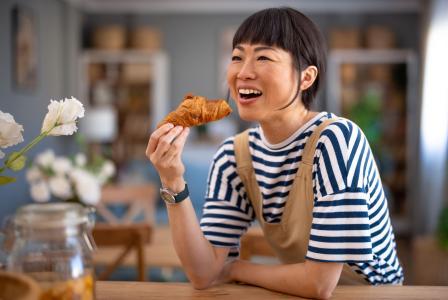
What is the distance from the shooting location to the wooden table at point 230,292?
1.17m

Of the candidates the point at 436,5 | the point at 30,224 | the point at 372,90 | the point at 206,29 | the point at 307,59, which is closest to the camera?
the point at 30,224

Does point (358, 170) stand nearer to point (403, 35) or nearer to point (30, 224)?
point (30, 224)

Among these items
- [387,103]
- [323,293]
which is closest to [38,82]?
[387,103]

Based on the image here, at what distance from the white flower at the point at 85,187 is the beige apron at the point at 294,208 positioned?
3.99 ft

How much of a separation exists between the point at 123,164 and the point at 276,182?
6364 millimetres

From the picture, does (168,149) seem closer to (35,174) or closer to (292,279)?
(292,279)

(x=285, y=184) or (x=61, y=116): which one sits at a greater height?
(x=61, y=116)

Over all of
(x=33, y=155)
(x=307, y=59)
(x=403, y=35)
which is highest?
(x=403, y=35)

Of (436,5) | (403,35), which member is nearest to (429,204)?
(436,5)

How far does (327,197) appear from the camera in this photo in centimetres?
120

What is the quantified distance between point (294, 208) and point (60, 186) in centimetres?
148

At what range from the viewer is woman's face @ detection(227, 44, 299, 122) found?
1279 millimetres

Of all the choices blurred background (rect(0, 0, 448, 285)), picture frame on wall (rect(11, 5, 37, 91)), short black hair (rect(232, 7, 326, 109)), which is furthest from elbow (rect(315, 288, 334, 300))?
blurred background (rect(0, 0, 448, 285))

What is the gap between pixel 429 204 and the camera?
546 cm
